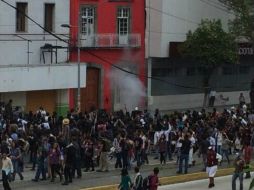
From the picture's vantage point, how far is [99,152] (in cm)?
2520

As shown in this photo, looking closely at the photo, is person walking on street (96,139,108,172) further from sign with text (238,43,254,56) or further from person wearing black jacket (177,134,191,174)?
sign with text (238,43,254,56)

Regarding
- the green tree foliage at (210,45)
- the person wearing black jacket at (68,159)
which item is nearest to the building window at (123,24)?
the green tree foliage at (210,45)

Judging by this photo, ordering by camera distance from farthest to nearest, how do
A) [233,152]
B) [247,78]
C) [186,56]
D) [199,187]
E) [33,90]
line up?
[247,78] → [186,56] → [33,90] → [233,152] → [199,187]

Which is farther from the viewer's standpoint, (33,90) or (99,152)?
(33,90)

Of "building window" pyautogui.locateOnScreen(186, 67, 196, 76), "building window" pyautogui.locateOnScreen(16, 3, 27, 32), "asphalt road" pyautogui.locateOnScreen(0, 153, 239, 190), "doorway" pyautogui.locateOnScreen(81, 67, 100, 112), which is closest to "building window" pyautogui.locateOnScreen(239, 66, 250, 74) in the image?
"building window" pyautogui.locateOnScreen(186, 67, 196, 76)

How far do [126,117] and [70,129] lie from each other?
5.12m

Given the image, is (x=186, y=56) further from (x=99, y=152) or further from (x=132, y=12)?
(x=99, y=152)

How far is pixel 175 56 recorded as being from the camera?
44875 mm

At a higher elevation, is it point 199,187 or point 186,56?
point 186,56

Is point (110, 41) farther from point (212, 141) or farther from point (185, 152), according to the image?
point (185, 152)

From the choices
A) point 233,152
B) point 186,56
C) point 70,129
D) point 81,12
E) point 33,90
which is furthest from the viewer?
point 186,56

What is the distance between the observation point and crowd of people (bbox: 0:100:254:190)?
23017 millimetres

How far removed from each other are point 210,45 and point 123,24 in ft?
17.9

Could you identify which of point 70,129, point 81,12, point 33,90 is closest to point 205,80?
point 81,12
